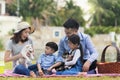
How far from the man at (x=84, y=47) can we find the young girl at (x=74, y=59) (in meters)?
0.10

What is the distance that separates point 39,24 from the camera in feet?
163

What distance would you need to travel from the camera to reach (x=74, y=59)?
26.8ft

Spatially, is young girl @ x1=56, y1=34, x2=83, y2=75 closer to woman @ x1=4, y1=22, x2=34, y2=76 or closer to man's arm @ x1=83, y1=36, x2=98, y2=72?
man's arm @ x1=83, y1=36, x2=98, y2=72

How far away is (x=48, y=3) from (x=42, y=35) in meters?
7.25

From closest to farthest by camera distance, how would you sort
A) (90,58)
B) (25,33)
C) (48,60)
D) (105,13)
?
(90,58)
(48,60)
(25,33)
(105,13)

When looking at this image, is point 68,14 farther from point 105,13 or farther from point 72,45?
point 72,45

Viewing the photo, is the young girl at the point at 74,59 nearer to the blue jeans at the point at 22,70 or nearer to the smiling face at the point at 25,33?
the blue jeans at the point at 22,70

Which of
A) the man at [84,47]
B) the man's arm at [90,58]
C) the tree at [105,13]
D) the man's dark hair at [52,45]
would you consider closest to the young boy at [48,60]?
the man's dark hair at [52,45]

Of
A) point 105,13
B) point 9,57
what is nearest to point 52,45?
point 9,57

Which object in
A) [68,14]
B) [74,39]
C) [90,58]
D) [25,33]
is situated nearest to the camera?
[74,39]

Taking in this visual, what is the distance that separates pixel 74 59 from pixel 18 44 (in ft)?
3.70

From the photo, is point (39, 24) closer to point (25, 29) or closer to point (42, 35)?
point (42, 35)

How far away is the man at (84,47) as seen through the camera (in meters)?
8.12

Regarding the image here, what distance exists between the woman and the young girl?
2.14 ft
